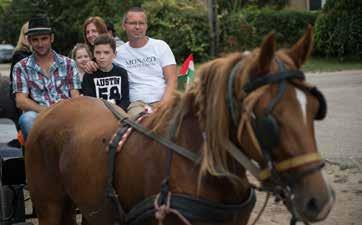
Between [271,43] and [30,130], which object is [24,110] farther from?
[271,43]

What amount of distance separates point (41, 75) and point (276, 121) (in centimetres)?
279

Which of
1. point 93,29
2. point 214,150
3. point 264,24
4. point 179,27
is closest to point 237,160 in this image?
point 214,150

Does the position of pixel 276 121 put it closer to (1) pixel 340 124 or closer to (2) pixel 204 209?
(2) pixel 204 209

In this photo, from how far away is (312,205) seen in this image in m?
2.58

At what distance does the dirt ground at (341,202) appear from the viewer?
Answer: 5.73 metres

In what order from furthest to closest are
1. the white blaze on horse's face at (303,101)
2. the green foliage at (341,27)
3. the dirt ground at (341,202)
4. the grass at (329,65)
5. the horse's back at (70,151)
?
the green foliage at (341,27), the grass at (329,65), the dirt ground at (341,202), the horse's back at (70,151), the white blaze on horse's face at (303,101)

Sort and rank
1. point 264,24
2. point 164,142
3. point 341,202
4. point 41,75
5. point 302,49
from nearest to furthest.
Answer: point 302,49 → point 164,142 → point 41,75 → point 341,202 → point 264,24

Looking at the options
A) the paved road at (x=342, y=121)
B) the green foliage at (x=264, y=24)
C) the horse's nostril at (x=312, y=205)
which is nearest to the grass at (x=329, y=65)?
the green foliage at (x=264, y=24)

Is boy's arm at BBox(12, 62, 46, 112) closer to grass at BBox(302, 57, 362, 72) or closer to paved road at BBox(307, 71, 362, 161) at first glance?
paved road at BBox(307, 71, 362, 161)

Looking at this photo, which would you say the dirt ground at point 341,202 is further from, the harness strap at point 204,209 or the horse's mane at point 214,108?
the horse's mane at point 214,108

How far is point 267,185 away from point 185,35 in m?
22.9

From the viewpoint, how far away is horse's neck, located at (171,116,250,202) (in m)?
3.06

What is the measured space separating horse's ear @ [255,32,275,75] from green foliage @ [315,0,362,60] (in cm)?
2051

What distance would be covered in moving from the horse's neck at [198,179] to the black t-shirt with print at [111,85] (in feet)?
5.72
